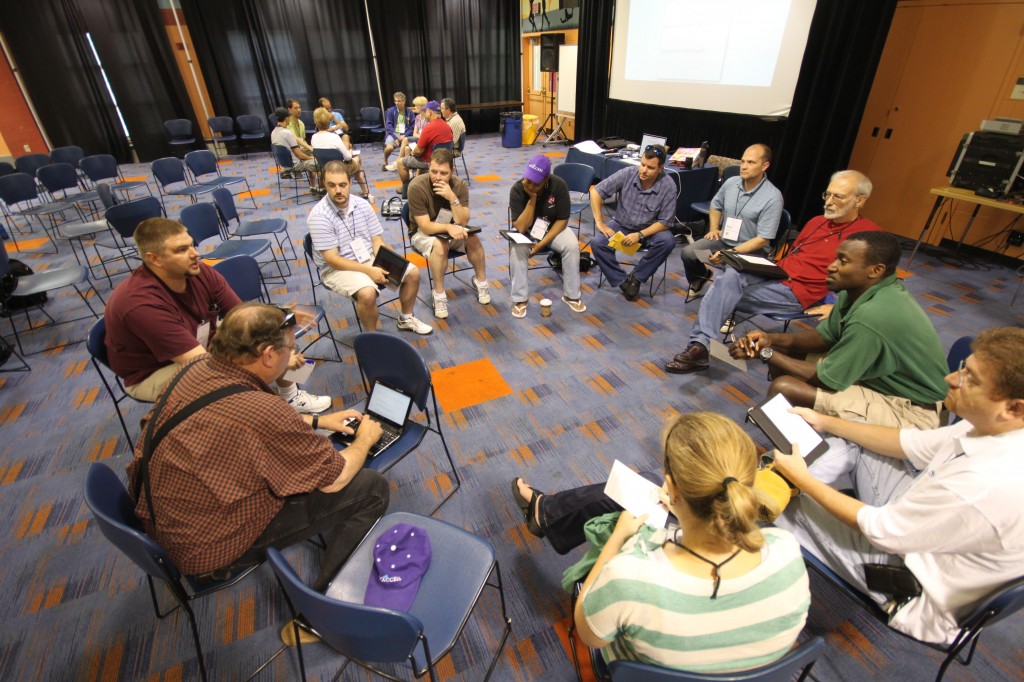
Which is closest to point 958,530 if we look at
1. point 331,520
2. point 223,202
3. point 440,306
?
point 331,520

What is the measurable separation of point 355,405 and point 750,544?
2439mm

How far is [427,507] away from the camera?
2.27 meters

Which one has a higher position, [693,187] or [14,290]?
[693,187]

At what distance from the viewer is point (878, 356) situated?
1.92 m

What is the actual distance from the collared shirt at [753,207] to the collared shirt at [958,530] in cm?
253

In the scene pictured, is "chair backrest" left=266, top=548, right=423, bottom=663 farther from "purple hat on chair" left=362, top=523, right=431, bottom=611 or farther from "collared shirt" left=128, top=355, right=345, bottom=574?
"collared shirt" left=128, top=355, right=345, bottom=574

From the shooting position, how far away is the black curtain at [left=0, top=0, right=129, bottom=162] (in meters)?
8.31

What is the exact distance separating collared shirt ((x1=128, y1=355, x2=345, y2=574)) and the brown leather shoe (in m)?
2.42

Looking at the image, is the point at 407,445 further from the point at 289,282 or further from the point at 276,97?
the point at 276,97

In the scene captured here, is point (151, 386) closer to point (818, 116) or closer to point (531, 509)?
point (531, 509)

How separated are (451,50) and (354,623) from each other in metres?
13.1

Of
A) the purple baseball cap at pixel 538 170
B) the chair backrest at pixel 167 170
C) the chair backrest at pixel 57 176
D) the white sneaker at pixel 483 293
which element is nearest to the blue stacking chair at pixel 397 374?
the white sneaker at pixel 483 293

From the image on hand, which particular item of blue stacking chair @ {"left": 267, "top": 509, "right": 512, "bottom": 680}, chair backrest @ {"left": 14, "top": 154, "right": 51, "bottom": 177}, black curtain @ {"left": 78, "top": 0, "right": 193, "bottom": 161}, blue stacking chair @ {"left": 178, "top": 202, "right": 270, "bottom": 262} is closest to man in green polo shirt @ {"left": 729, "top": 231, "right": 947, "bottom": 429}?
blue stacking chair @ {"left": 267, "top": 509, "right": 512, "bottom": 680}

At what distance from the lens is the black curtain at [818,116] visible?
15.6ft
